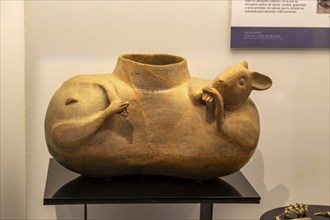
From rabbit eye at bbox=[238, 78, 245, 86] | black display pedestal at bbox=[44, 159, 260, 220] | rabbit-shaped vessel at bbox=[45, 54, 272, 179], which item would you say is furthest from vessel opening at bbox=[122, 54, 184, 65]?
black display pedestal at bbox=[44, 159, 260, 220]

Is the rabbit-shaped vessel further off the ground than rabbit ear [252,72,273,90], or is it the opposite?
rabbit ear [252,72,273,90]

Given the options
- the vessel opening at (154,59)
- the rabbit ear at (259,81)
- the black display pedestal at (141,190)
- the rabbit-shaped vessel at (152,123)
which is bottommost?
the black display pedestal at (141,190)

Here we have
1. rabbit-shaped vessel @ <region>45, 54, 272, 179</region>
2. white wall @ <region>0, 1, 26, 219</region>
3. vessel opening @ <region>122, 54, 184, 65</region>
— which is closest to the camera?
rabbit-shaped vessel @ <region>45, 54, 272, 179</region>

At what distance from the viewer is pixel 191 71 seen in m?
1.77

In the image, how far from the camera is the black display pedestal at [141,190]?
4.48 ft

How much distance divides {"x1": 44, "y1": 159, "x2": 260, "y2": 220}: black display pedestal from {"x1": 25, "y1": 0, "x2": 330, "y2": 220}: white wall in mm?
334

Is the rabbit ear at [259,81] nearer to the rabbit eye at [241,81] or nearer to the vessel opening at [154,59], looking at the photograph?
the rabbit eye at [241,81]

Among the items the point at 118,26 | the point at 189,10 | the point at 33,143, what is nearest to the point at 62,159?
the point at 33,143

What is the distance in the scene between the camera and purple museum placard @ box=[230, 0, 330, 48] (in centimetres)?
174

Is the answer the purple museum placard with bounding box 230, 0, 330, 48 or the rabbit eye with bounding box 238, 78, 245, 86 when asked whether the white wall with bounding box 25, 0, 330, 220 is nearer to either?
the purple museum placard with bounding box 230, 0, 330, 48

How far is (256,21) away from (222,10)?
11 cm

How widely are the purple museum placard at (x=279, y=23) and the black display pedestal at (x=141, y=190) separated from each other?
469 millimetres

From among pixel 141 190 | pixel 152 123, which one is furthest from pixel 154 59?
pixel 141 190

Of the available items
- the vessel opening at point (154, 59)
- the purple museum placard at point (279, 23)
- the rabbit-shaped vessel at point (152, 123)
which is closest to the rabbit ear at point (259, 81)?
the rabbit-shaped vessel at point (152, 123)
